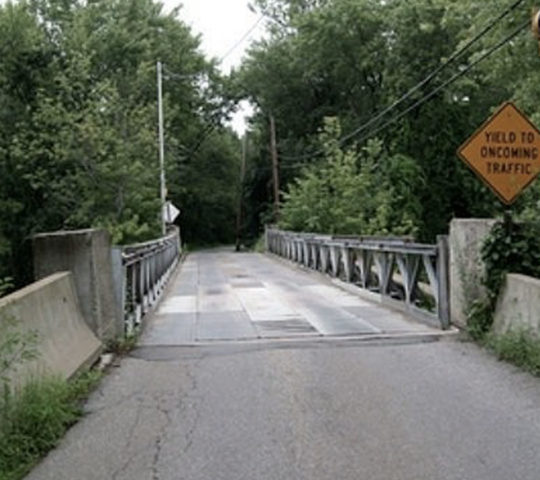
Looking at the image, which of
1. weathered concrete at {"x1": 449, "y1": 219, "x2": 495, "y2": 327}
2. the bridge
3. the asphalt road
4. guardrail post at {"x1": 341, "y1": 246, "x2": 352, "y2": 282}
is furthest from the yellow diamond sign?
guardrail post at {"x1": 341, "y1": 246, "x2": 352, "y2": 282}

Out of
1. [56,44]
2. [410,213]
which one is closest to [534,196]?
[410,213]

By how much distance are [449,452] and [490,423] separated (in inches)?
34.1

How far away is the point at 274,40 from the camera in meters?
55.8

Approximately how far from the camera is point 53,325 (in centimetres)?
768

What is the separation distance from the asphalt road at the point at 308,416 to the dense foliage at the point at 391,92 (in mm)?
12645

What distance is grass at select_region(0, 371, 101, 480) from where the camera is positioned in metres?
Result: 5.30

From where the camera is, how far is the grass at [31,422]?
530 cm

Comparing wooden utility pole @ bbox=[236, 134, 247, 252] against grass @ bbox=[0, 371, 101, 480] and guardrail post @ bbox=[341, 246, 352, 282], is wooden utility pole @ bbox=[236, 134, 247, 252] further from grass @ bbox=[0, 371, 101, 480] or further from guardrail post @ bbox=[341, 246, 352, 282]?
grass @ bbox=[0, 371, 101, 480]

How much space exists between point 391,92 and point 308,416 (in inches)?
1386

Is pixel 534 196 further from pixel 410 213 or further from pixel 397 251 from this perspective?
pixel 397 251

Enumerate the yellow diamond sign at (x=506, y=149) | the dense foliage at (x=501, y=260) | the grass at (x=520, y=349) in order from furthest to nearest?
the yellow diamond sign at (x=506, y=149)
the dense foliage at (x=501, y=260)
the grass at (x=520, y=349)

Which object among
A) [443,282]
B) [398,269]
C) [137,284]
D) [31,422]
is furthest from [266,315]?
[31,422]

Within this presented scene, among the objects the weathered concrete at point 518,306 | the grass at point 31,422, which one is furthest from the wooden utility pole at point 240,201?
the grass at point 31,422

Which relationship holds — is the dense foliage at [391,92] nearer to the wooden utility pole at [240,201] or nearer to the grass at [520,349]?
the wooden utility pole at [240,201]
